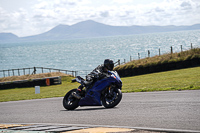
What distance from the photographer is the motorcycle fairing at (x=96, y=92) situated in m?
9.62

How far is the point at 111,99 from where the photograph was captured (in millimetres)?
9836

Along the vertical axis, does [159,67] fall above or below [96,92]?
above

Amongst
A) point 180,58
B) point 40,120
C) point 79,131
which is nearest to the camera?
point 79,131

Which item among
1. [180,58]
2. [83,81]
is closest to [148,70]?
[180,58]

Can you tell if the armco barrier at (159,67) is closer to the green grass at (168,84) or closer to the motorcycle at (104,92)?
A: the green grass at (168,84)

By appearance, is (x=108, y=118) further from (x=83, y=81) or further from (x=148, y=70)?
(x=148, y=70)

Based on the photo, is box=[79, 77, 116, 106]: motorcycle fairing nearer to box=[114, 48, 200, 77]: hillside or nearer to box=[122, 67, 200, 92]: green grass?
box=[122, 67, 200, 92]: green grass

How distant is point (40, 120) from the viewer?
9344 mm

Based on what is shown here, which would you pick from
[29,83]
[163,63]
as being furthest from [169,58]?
[29,83]

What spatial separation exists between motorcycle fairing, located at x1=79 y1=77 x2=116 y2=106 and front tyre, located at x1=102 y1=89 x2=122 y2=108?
17 cm

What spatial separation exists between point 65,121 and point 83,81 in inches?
81.6

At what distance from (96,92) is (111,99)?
20.6 inches

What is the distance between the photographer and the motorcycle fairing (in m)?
9.62

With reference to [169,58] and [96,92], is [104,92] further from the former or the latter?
[169,58]
